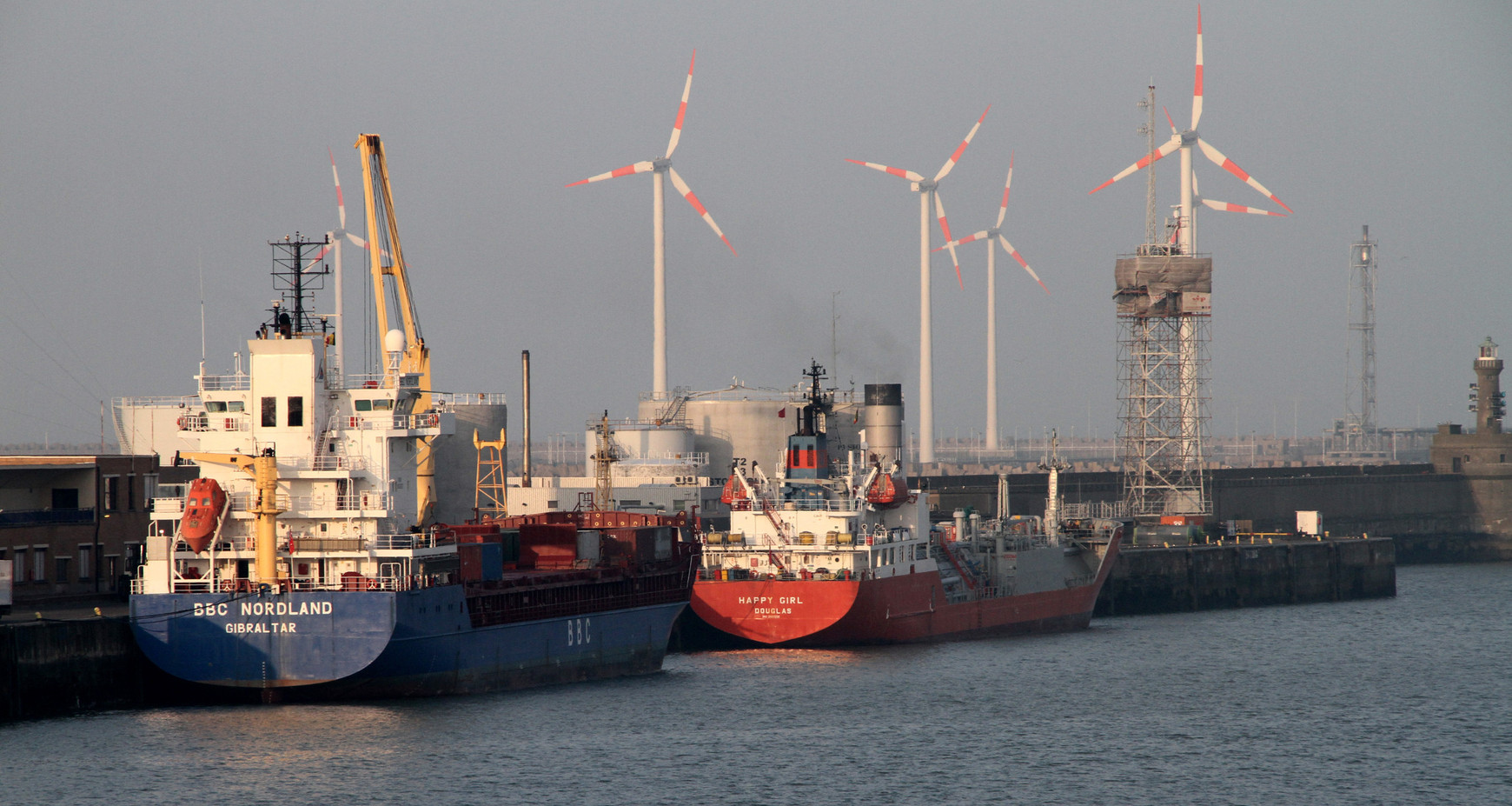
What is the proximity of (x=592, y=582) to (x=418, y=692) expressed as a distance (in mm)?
9521

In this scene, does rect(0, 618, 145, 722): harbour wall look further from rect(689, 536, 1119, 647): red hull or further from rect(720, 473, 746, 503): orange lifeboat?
rect(720, 473, 746, 503): orange lifeboat

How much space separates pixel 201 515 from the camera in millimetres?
43688

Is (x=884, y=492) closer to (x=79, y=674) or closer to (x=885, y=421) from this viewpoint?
(x=885, y=421)

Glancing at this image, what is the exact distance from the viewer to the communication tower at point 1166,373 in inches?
3971

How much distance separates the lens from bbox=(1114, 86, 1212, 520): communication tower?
10088 cm

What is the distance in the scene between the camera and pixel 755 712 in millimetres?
47938

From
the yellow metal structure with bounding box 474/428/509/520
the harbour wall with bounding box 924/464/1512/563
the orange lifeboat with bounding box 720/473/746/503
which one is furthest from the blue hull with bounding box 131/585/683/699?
the harbour wall with bounding box 924/464/1512/563

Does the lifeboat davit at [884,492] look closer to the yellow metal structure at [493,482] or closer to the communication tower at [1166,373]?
the yellow metal structure at [493,482]

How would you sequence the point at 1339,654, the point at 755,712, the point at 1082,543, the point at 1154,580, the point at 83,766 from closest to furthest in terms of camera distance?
the point at 83,766 → the point at 755,712 → the point at 1339,654 → the point at 1082,543 → the point at 1154,580

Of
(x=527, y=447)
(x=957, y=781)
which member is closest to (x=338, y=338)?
(x=957, y=781)

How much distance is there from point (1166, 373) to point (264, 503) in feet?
225

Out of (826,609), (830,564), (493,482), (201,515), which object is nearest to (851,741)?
(826,609)

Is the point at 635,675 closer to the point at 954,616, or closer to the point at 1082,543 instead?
the point at 954,616

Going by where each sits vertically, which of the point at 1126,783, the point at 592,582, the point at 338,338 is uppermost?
the point at 338,338
